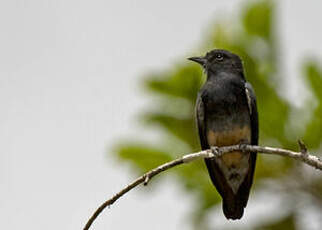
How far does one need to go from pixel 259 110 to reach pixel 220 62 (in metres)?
1.21

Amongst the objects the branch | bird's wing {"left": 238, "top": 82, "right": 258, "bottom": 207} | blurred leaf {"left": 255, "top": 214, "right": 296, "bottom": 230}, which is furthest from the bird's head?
the branch

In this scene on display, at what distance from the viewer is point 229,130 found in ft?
26.4

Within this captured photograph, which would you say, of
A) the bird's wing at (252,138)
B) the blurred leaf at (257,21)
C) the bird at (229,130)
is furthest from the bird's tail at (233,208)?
the blurred leaf at (257,21)

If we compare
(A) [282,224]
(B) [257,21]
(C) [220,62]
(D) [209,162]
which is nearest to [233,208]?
(D) [209,162]

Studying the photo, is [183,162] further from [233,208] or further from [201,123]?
[201,123]

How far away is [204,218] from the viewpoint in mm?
9781

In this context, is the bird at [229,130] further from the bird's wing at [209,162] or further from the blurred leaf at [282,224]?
the blurred leaf at [282,224]

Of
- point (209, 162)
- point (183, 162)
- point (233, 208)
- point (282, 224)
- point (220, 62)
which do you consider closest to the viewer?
point (183, 162)

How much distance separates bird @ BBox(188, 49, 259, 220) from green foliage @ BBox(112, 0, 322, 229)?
1.22m

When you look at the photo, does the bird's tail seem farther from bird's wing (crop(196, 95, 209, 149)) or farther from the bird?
bird's wing (crop(196, 95, 209, 149))

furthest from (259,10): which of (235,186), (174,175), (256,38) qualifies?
(235,186)

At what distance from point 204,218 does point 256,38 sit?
1855 millimetres

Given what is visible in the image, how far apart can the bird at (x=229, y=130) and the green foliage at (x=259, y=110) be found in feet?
3.99

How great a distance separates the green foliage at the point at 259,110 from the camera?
952 cm
